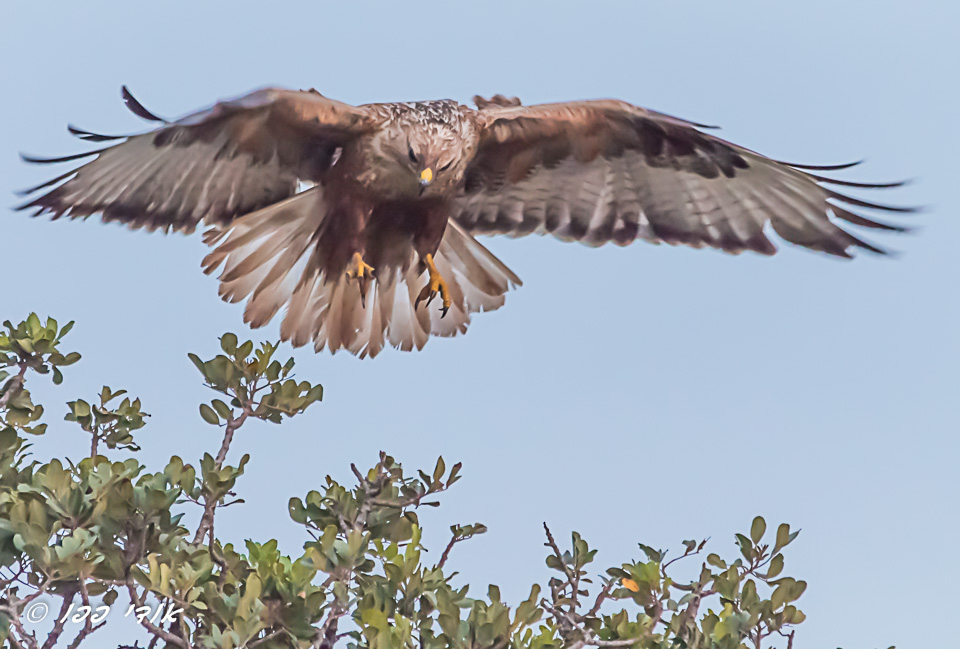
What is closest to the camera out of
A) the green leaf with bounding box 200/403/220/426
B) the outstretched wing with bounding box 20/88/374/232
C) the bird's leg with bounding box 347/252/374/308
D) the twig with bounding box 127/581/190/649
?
the twig with bounding box 127/581/190/649

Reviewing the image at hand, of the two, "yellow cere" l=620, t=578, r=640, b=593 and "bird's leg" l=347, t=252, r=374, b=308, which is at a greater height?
"bird's leg" l=347, t=252, r=374, b=308

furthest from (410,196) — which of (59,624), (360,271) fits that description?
(59,624)

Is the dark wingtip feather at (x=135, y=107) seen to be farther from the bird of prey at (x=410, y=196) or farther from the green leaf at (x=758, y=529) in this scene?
the green leaf at (x=758, y=529)

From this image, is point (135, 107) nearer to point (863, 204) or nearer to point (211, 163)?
point (211, 163)

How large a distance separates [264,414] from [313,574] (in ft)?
3.64

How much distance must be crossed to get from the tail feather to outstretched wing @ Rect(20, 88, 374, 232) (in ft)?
0.55

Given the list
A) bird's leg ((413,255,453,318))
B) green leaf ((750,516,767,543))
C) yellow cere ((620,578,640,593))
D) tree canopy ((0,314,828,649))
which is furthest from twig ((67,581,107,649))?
bird's leg ((413,255,453,318))

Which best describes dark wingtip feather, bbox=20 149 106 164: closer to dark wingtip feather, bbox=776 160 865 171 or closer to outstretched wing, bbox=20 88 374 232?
outstretched wing, bbox=20 88 374 232

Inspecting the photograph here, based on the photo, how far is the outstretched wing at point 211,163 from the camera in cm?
489

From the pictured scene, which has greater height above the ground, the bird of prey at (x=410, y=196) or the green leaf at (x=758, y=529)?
the bird of prey at (x=410, y=196)

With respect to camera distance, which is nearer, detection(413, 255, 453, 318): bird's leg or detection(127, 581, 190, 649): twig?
detection(127, 581, 190, 649): twig

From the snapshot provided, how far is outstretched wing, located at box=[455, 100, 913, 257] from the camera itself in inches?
215

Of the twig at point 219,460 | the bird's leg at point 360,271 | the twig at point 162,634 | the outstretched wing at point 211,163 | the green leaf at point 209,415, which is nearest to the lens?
the twig at point 162,634

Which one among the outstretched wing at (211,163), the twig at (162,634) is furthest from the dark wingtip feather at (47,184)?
the twig at (162,634)
